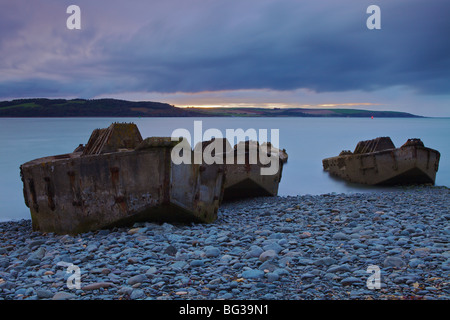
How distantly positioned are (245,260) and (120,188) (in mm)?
3177

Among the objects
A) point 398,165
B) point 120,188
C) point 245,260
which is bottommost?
point 245,260

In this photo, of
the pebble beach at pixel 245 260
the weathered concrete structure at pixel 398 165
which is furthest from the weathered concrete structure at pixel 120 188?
the weathered concrete structure at pixel 398 165

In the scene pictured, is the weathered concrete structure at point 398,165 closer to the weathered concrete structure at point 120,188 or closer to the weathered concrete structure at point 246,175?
the weathered concrete structure at point 246,175

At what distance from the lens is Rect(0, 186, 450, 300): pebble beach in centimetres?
495

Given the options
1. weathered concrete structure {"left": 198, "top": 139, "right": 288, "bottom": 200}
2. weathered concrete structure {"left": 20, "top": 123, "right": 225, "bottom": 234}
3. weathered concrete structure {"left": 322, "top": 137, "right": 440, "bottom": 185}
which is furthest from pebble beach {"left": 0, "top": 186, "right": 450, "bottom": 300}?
weathered concrete structure {"left": 322, "top": 137, "right": 440, "bottom": 185}

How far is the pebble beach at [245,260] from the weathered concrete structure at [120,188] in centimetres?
29

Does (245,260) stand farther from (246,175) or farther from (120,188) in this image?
(246,175)

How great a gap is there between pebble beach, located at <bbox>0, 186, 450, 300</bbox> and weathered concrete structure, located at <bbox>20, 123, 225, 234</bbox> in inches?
11.3

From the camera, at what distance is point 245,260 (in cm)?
609

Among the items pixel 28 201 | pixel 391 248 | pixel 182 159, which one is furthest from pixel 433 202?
pixel 28 201

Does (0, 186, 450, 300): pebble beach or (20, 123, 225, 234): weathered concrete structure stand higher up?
(20, 123, 225, 234): weathered concrete structure

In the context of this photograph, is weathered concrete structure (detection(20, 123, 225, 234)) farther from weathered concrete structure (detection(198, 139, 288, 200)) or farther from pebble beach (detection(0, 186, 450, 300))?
weathered concrete structure (detection(198, 139, 288, 200))

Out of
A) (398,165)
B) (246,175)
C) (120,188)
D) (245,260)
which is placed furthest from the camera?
(398,165)

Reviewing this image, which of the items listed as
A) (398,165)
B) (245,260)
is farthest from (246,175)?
(245,260)
